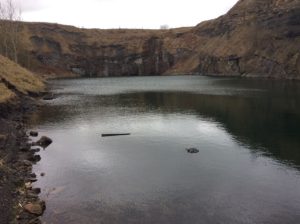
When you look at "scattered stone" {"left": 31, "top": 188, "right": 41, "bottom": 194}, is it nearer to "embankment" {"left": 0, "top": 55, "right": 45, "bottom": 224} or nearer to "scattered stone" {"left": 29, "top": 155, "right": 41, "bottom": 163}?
"embankment" {"left": 0, "top": 55, "right": 45, "bottom": 224}

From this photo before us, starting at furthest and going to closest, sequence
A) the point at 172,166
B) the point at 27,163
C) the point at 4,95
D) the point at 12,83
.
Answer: the point at 12,83, the point at 4,95, the point at 172,166, the point at 27,163

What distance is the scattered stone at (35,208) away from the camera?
81.2 feet

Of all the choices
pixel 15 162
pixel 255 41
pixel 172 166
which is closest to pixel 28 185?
pixel 15 162

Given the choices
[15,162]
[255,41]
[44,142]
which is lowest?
[44,142]

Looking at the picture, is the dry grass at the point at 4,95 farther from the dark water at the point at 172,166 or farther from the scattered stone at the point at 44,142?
the scattered stone at the point at 44,142

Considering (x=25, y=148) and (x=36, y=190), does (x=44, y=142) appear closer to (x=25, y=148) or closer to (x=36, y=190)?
(x=25, y=148)

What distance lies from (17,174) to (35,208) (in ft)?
24.8

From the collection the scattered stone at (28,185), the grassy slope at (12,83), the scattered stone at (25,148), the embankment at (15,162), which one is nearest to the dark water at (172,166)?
the scattered stone at (28,185)

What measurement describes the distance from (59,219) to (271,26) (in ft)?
469

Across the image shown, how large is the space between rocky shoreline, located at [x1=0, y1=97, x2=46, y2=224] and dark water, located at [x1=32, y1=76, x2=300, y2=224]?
3.10ft

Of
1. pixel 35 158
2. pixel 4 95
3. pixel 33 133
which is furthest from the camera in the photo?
pixel 4 95

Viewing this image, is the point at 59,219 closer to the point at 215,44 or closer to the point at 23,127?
the point at 23,127

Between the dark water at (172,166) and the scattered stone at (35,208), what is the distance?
0.42m

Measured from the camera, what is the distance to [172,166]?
35531 mm
